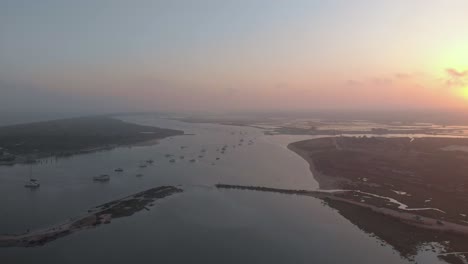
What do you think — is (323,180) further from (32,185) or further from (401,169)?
(32,185)

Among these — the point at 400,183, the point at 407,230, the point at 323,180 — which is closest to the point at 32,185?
the point at 323,180

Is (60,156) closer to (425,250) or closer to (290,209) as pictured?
(290,209)

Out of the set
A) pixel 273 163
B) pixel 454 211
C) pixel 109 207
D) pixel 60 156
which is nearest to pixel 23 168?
pixel 60 156

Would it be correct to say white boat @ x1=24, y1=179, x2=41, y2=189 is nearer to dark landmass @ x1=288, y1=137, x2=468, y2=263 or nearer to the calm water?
the calm water

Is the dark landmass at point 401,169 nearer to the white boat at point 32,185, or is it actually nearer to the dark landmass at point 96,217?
the dark landmass at point 96,217

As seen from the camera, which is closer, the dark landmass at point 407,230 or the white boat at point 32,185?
the dark landmass at point 407,230

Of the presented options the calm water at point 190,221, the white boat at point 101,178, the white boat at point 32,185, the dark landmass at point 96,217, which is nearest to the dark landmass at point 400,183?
the calm water at point 190,221

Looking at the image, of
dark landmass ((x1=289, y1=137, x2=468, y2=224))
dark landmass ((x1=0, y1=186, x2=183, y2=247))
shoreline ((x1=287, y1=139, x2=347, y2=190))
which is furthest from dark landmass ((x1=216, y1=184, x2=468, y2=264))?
dark landmass ((x1=0, y1=186, x2=183, y2=247))
